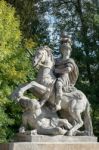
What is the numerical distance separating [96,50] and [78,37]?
1517 mm

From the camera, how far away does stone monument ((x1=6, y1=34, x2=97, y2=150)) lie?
1017 centimetres

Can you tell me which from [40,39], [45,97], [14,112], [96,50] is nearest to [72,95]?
[45,97]

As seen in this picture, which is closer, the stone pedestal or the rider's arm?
the stone pedestal

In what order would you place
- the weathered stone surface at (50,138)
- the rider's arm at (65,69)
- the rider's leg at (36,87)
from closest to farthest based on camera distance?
the weathered stone surface at (50,138) < the rider's leg at (36,87) < the rider's arm at (65,69)

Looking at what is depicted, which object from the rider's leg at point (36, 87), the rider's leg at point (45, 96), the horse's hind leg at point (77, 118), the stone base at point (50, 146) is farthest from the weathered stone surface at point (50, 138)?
the rider's leg at point (36, 87)

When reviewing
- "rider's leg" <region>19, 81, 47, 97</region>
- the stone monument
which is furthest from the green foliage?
"rider's leg" <region>19, 81, 47, 97</region>

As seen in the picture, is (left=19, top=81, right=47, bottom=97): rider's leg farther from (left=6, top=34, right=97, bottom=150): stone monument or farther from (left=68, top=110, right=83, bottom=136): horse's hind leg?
(left=68, top=110, right=83, bottom=136): horse's hind leg

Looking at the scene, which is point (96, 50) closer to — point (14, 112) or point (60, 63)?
point (14, 112)

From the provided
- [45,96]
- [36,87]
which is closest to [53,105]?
[45,96]

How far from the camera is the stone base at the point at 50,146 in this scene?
31.7 ft

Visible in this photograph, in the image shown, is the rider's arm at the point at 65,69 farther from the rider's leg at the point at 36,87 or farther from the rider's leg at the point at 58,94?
the rider's leg at the point at 36,87

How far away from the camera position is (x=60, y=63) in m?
11.0

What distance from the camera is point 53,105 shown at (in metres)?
10.6

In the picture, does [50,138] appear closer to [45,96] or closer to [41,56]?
[45,96]
